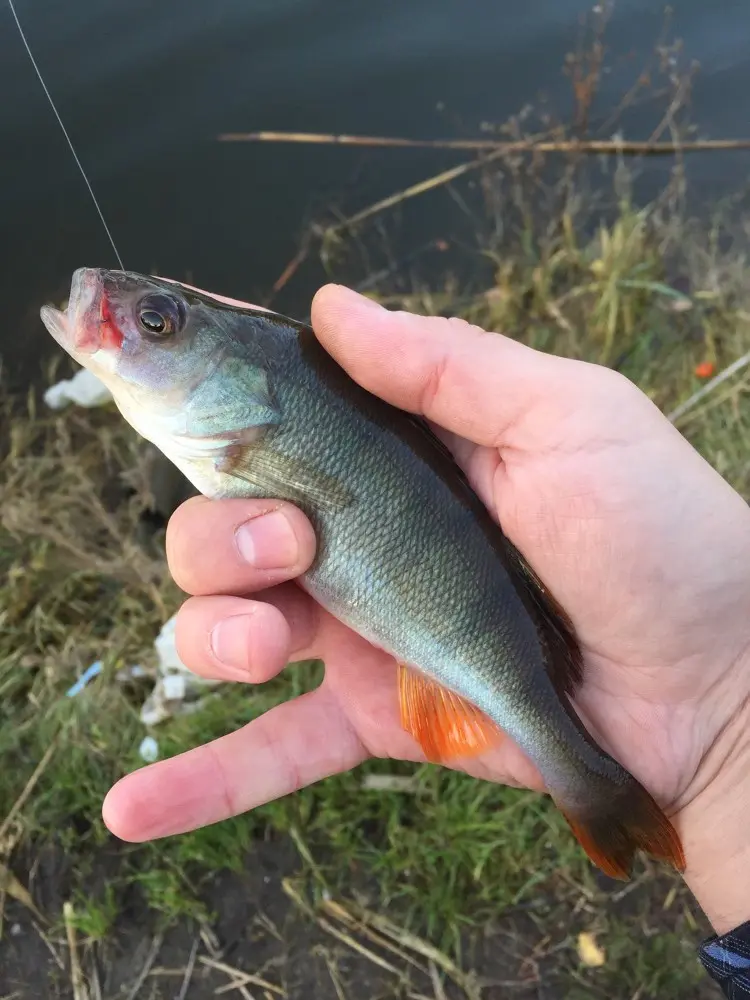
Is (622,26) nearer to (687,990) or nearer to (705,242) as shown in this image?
(705,242)

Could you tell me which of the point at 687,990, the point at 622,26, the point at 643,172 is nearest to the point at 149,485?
the point at 687,990

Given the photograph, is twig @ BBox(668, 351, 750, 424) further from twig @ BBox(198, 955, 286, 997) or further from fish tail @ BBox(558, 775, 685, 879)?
twig @ BBox(198, 955, 286, 997)

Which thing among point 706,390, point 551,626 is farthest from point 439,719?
point 706,390

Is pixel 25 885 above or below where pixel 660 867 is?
above

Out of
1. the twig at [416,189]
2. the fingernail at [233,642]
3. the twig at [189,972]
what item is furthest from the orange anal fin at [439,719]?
the twig at [416,189]

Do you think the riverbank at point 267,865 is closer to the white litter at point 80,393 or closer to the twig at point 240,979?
the twig at point 240,979

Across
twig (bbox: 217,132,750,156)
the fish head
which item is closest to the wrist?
the fish head
